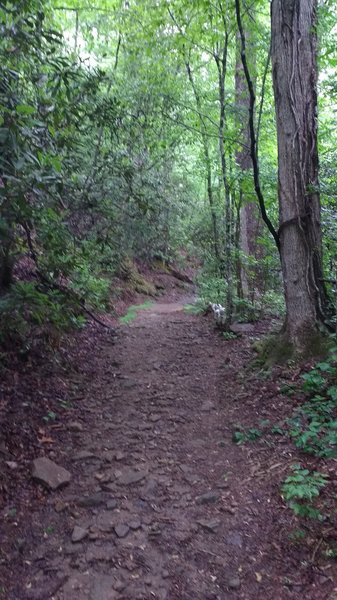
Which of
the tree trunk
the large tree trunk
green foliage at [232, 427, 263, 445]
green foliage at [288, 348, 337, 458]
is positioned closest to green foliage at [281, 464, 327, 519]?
green foliage at [288, 348, 337, 458]

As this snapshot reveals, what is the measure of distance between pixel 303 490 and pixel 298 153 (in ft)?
14.4

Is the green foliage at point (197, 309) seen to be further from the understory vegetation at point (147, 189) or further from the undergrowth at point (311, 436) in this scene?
the undergrowth at point (311, 436)

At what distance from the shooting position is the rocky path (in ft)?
9.03

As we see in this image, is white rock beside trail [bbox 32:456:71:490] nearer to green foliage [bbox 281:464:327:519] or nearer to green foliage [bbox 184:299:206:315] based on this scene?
green foliage [bbox 281:464:327:519]

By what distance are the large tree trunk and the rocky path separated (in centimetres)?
149

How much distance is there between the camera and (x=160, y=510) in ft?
11.5

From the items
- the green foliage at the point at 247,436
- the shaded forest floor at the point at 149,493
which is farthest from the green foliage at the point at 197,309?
the green foliage at the point at 247,436

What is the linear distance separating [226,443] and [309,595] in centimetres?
201

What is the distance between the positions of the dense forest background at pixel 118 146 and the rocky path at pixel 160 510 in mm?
1551

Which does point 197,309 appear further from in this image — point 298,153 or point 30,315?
point 30,315

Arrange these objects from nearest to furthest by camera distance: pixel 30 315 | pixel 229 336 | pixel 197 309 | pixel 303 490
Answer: pixel 303 490 → pixel 30 315 → pixel 229 336 → pixel 197 309

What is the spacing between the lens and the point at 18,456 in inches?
164

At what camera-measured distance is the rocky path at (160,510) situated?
2752 millimetres

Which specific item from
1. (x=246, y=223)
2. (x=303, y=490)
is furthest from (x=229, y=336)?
(x=303, y=490)
